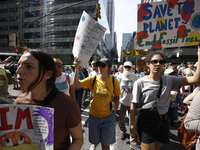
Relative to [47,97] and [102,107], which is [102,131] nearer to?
[102,107]

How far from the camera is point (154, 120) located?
2.08 m

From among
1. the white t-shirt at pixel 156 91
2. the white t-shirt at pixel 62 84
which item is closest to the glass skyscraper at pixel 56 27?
the white t-shirt at pixel 62 84

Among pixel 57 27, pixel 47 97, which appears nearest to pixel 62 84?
pixel 47 97

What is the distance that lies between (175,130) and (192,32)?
3089 millimetres

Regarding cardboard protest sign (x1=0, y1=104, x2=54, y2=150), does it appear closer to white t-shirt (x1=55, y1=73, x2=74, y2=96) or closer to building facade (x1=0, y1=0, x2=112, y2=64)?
white t-shirt (x1=55, y1=73, x2=74, y2=96)

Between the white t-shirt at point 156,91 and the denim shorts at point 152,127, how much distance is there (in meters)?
0.14

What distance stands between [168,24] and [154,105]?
187cm

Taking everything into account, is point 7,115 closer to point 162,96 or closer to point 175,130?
point 162,96

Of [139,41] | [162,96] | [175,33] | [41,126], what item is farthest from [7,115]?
[175,33]

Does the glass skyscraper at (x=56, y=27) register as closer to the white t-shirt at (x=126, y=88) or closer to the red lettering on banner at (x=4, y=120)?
the white t-shirt at (x=126, y=88)

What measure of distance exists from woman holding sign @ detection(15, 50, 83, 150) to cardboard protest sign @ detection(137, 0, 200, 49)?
95.4 inches

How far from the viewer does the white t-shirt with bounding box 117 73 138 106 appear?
4214 millimetres

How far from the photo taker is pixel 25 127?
3.44 feet

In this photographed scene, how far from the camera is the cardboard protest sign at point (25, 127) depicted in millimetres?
1016
